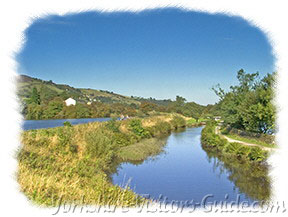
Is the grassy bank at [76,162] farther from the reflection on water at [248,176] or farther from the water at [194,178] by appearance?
the reflection on water at [248,176]

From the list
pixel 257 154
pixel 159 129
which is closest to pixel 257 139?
pixel 257 154

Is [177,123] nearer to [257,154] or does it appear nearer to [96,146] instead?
[257,154]

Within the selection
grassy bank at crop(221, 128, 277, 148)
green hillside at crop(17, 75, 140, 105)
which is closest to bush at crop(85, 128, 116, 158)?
green hillside at crop(17, 75, 140, 105)

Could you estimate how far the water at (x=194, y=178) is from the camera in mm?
10633

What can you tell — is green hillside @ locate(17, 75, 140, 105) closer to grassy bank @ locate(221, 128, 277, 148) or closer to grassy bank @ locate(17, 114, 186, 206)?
grassy bank @ locate(17, 114, 186, 206)

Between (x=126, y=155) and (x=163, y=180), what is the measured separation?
5827 mm

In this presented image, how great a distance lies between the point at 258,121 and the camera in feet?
63.6

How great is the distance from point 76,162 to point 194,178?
6.18 m

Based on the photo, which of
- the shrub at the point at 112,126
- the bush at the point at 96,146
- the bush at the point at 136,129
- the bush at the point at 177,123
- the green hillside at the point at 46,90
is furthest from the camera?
the bush at the point at 177,123

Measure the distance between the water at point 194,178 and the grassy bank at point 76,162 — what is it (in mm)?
1173

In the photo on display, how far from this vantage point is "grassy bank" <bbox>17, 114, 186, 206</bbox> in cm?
519

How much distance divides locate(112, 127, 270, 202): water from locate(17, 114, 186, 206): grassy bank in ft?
3.85

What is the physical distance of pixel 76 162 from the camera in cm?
1117

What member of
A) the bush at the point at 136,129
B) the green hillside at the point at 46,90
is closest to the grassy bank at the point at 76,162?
the bush at the point at 136,129
